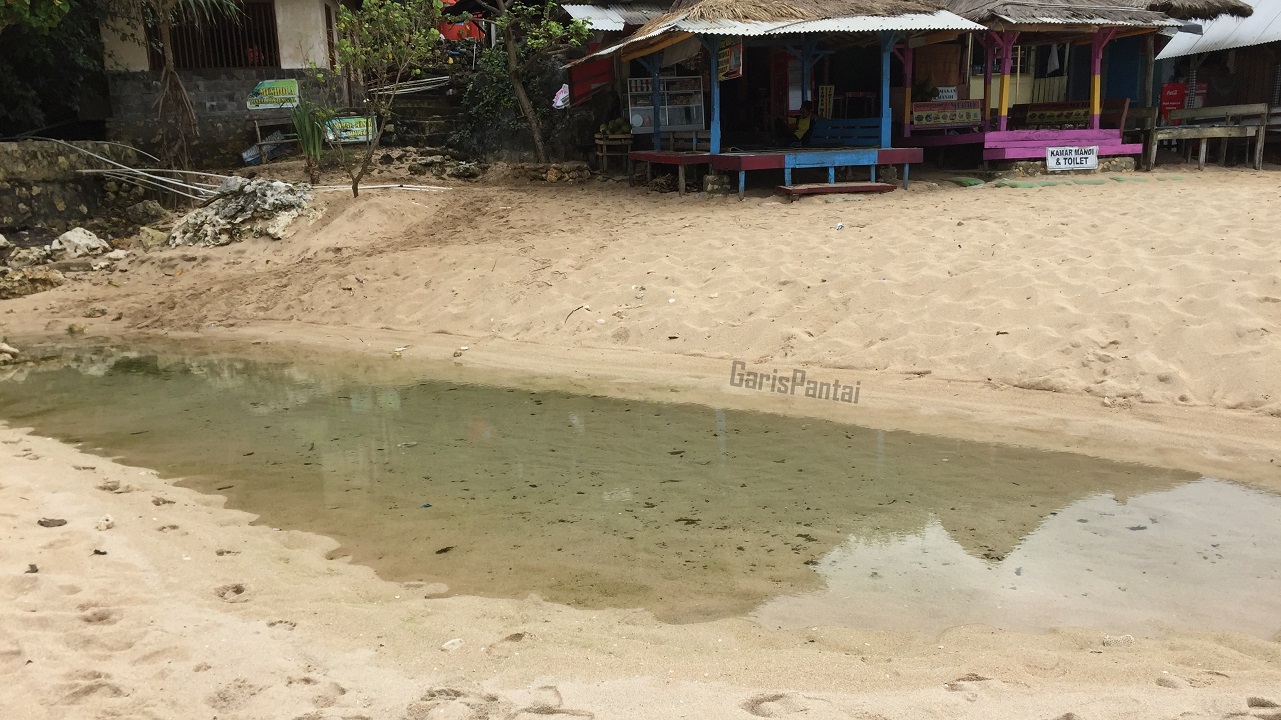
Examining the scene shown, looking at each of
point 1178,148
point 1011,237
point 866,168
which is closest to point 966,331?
point 1011,237

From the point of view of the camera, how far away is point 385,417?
19.9ft

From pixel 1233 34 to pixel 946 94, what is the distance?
534 cm

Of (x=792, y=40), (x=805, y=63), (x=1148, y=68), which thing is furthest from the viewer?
(x=1148, y=68)

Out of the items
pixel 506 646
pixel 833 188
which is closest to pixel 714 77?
pixel 833 188

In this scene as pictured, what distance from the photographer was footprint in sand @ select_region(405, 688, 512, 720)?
2.51 metres

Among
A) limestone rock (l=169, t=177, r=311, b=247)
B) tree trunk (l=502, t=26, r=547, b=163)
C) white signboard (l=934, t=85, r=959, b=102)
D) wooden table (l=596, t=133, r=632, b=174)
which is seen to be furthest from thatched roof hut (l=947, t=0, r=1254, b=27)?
limestone rock (l=169, t=177, r=311, b=247)

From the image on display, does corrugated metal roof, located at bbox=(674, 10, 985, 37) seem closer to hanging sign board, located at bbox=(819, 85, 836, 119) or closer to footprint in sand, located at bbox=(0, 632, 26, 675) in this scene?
hanging sign board, located at bbox=(819, 85, 836, 119)

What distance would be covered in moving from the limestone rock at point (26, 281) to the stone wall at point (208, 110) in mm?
4065

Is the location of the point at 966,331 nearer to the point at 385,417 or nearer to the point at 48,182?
the point at 385,417

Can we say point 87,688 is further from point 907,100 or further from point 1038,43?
point 1038,43

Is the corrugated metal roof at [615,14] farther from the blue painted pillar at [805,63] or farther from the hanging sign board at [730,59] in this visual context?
the hanging sign board at [730,59]

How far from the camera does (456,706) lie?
8.40ft

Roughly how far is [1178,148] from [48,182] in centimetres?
1795

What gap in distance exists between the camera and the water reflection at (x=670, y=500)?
3.49 metres
